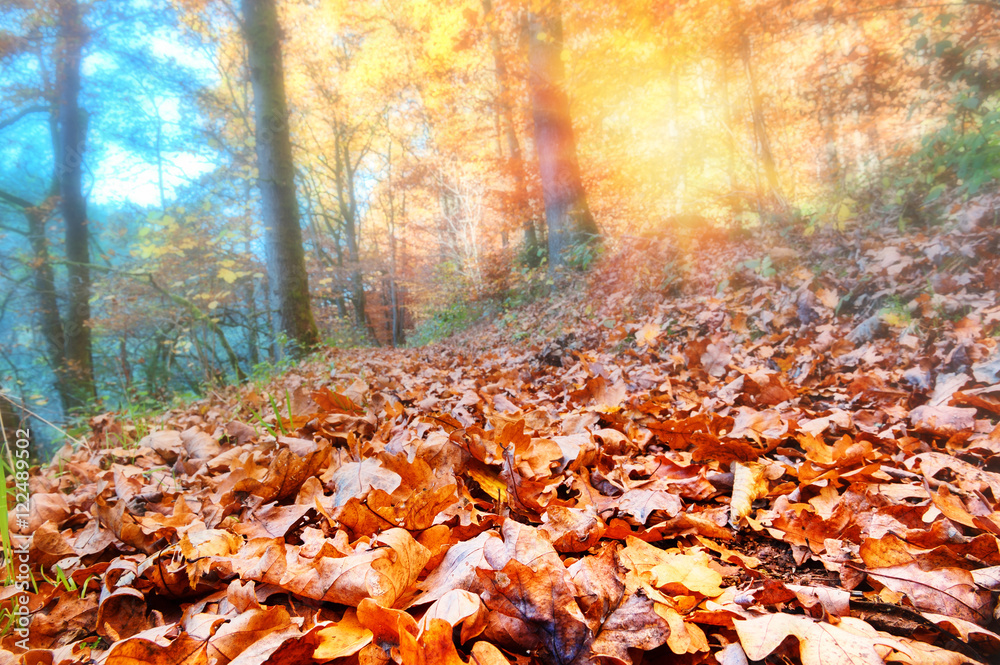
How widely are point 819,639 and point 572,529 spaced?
0.42 metres

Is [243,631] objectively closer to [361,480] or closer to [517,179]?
[361,480]

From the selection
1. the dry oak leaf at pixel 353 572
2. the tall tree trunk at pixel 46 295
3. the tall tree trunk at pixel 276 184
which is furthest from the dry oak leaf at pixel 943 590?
the tall tree trunk at pixel 46 295

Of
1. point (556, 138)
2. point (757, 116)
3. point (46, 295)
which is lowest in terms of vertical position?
point (46, 295)

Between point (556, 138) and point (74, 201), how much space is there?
1004cm

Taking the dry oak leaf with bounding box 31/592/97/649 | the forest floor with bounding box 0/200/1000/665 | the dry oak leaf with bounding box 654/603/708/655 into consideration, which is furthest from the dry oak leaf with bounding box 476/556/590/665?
the dry oak leaf with bounding box 31/592/97/649

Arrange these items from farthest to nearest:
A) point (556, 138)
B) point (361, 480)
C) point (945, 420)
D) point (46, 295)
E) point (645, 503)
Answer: point (46, 295)
point (556, 138)
point (945, 420)
point (361, 480)
point (645, 503)

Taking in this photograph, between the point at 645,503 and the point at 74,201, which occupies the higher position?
the point at 74,201

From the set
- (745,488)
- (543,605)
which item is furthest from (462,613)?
(745,488)

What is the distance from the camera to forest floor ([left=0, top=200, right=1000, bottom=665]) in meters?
0.65

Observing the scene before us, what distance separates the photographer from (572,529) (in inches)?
37.0

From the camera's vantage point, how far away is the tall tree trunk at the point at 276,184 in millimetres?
7535

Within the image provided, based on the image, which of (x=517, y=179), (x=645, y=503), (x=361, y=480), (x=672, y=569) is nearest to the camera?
(x=672, y=569)

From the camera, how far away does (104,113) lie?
11.2 meters

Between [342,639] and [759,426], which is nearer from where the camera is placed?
[342,639]
